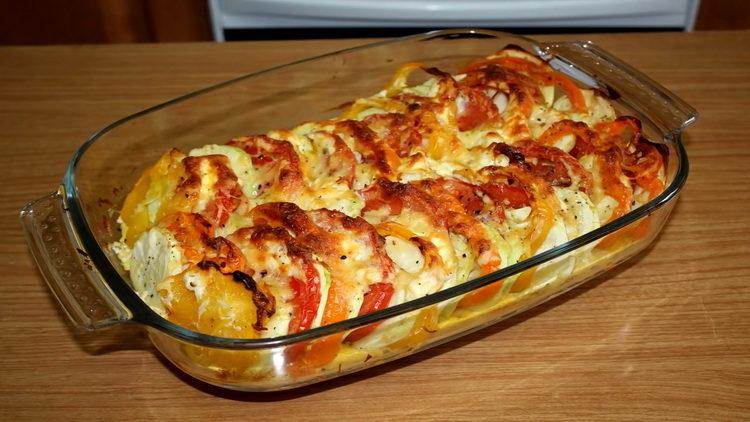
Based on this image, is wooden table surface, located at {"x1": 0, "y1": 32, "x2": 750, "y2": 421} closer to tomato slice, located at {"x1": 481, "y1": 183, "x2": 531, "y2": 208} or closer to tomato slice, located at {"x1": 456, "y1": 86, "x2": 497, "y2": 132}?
tomato slice, located at {"x1": 481, "y1": 183, "x2": 531, "y2": 208}

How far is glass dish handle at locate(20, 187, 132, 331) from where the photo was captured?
3.89 ft

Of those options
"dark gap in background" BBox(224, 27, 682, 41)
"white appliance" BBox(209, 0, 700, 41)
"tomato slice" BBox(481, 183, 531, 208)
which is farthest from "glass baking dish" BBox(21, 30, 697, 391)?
"dark gap in background" BBox(224, 27, 682, 41)

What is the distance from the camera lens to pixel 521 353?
1.41 m

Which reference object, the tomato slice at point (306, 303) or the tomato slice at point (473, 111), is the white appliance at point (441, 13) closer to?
the tomato slice at point (473, 111)

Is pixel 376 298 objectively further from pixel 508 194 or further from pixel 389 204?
pixel 508 194

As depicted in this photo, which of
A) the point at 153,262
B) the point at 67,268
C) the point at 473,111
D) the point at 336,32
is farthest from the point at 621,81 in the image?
the point at 336,32

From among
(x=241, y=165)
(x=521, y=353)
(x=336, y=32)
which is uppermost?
(x=241, y=165)

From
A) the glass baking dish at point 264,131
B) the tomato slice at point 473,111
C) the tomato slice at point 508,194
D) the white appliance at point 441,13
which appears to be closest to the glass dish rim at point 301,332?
the glass baking dish at point 264,131

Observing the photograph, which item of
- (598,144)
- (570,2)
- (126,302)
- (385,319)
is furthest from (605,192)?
(570,2)

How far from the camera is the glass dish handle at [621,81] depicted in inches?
63.8

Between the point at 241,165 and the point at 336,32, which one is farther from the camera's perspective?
the point at 336,32

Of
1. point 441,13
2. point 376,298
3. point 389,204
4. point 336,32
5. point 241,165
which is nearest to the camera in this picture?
point 376,298

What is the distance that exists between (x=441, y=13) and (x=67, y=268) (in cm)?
163

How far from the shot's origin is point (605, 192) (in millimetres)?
1499
